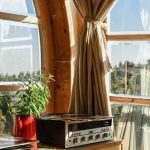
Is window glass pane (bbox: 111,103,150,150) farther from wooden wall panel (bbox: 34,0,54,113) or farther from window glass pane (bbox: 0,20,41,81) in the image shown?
window glass pane (bbox: 0,20,41,81)

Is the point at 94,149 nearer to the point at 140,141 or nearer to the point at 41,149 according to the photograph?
the point at 41,149

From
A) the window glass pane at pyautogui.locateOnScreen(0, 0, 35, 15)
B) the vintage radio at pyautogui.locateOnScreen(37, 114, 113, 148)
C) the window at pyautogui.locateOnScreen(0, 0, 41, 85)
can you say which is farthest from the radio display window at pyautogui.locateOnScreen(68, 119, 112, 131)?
the window glass pane at pyautogui.locateOnScreen(0, 0, 35, 15)

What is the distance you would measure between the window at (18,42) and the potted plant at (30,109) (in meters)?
0.47

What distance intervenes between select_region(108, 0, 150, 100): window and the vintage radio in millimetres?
605

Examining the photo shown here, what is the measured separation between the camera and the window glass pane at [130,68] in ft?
10.4

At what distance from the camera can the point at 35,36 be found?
3.36 metres

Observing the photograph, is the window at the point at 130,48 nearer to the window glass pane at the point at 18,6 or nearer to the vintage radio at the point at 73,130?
the vintage radio at the point at 73,130

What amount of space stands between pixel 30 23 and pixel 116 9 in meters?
0.80

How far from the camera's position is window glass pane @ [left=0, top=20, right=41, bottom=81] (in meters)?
3.07

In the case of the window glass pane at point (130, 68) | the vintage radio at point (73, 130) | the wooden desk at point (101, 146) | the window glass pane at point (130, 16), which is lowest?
Answer: the wooden desk at point (101, 146)

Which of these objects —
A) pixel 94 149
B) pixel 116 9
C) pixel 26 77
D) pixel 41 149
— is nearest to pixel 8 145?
pixel 41 149

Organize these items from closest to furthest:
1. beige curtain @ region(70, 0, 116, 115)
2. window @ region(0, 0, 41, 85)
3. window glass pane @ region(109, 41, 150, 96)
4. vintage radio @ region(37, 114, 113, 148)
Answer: vintage radio @ region(37, 114, 113, 148) < beige curtain @ region(70, 0, 116, 115) < window @ region(0, 0, 41, 85) < window glass pane @ region(109, 41, 150, 96)

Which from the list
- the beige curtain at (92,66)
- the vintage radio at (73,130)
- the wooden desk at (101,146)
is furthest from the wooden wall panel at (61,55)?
the wooden desk at (101,146)

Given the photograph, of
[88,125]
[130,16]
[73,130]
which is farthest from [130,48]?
[73,130]
